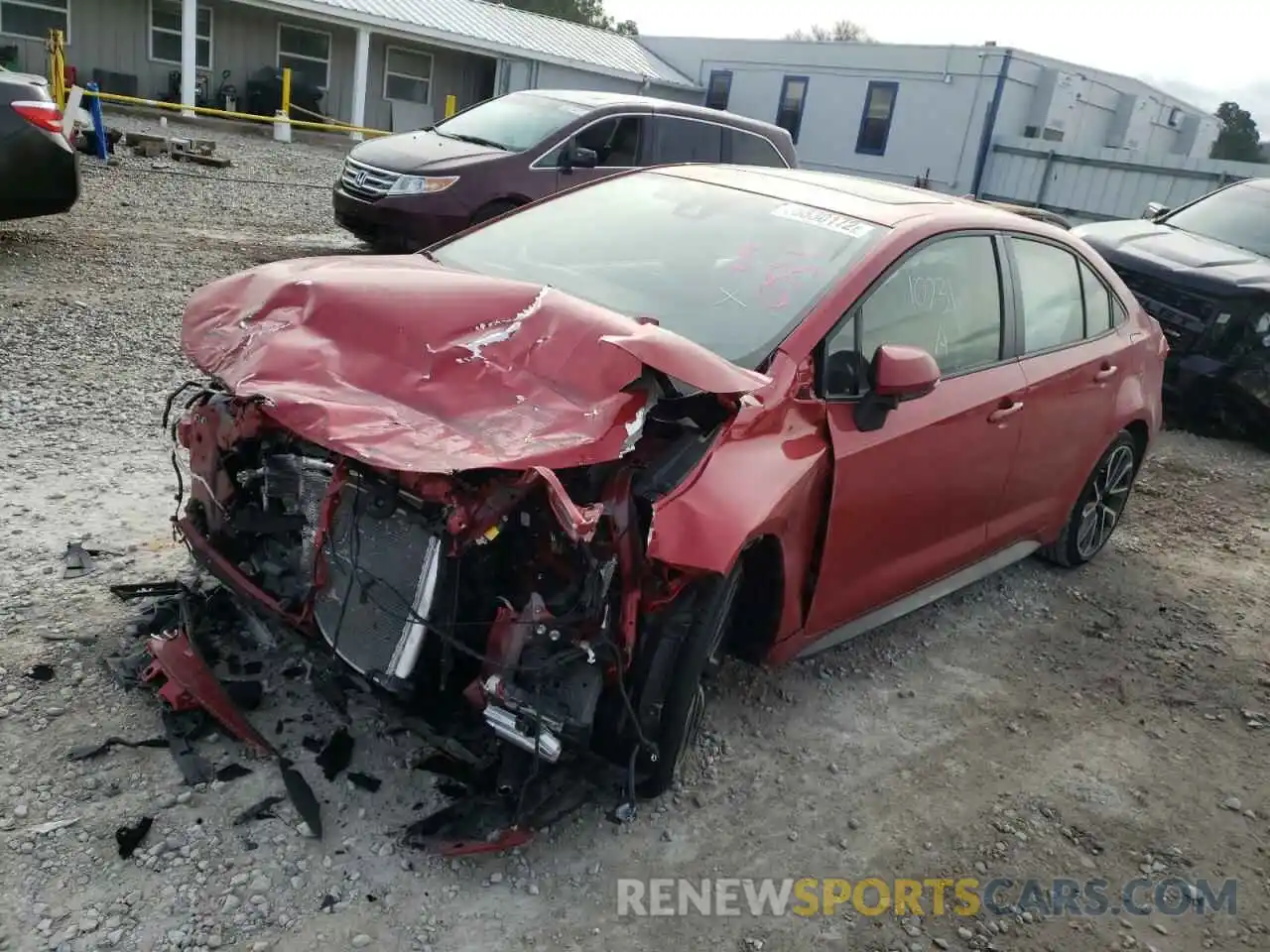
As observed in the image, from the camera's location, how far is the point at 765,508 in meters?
2.88

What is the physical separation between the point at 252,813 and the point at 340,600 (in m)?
0.62

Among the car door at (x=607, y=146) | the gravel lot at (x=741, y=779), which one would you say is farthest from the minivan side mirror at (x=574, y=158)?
the gravel lot at (x=741, y=779)

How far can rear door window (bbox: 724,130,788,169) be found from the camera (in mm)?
10273

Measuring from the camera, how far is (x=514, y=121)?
387 inches

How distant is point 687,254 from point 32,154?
238 inches

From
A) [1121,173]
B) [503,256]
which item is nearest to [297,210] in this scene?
[503,256]

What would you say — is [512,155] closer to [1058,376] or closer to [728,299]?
[1058,376]

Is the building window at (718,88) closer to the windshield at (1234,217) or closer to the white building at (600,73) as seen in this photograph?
the white building at (600,73)

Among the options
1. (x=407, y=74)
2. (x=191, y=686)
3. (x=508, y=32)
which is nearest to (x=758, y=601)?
(x=191, y=686)

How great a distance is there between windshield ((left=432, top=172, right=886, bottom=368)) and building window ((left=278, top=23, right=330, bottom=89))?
22179mm

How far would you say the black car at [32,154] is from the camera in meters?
7.29

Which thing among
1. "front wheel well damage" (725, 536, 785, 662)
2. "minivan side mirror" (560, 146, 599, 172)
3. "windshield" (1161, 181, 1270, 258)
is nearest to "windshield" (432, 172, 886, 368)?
"front wheel well damage" (725, 536, 785, 662)

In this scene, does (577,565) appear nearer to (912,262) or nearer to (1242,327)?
(912,262)

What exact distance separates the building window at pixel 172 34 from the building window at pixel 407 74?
13.4 feet
